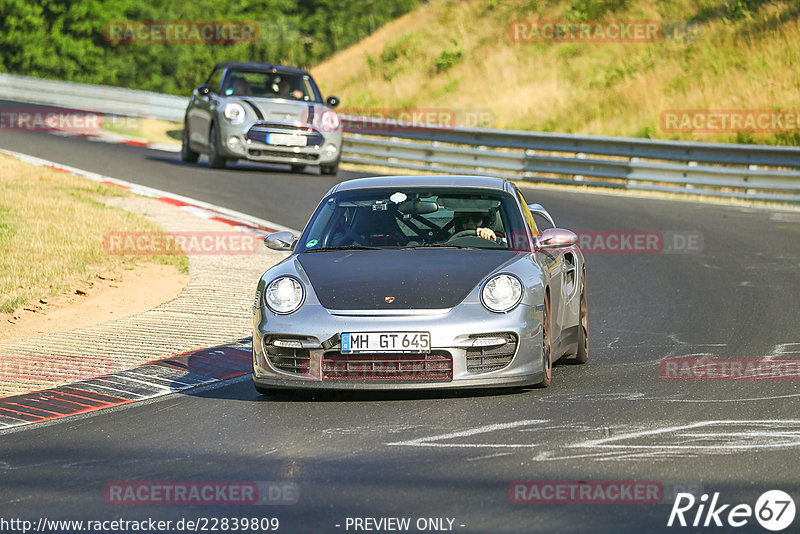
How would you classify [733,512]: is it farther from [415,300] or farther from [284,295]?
[284,295]

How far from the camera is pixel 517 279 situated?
758 cm

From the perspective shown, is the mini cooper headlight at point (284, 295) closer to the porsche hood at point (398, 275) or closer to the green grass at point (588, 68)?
the porsche hood at point (398, 275)

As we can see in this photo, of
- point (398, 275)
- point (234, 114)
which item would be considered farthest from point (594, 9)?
point (398, 275)

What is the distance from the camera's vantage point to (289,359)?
24.6ft

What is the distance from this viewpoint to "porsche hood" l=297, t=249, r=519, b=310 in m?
7.37

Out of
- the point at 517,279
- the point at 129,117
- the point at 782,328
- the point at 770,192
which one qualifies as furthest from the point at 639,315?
the point at 129,117

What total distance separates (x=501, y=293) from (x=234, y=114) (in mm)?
14508

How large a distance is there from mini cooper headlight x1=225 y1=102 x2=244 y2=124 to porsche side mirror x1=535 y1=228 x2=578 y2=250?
44.8 feet

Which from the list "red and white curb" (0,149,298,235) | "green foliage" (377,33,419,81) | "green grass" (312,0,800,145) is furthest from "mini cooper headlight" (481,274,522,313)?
"green foliage" (377,33,419,81)

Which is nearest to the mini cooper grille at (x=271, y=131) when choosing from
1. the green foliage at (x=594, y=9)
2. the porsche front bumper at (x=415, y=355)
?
the porsche front bumper at (x=415, y=355)

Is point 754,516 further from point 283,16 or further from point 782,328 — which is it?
point 283,16

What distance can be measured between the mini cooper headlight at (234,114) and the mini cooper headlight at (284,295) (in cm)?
1395

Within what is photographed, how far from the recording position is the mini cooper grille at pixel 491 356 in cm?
733

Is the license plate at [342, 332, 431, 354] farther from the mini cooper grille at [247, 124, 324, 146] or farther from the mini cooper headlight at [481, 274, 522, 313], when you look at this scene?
the mini cooper grille at [247, 124, 324, 146]
